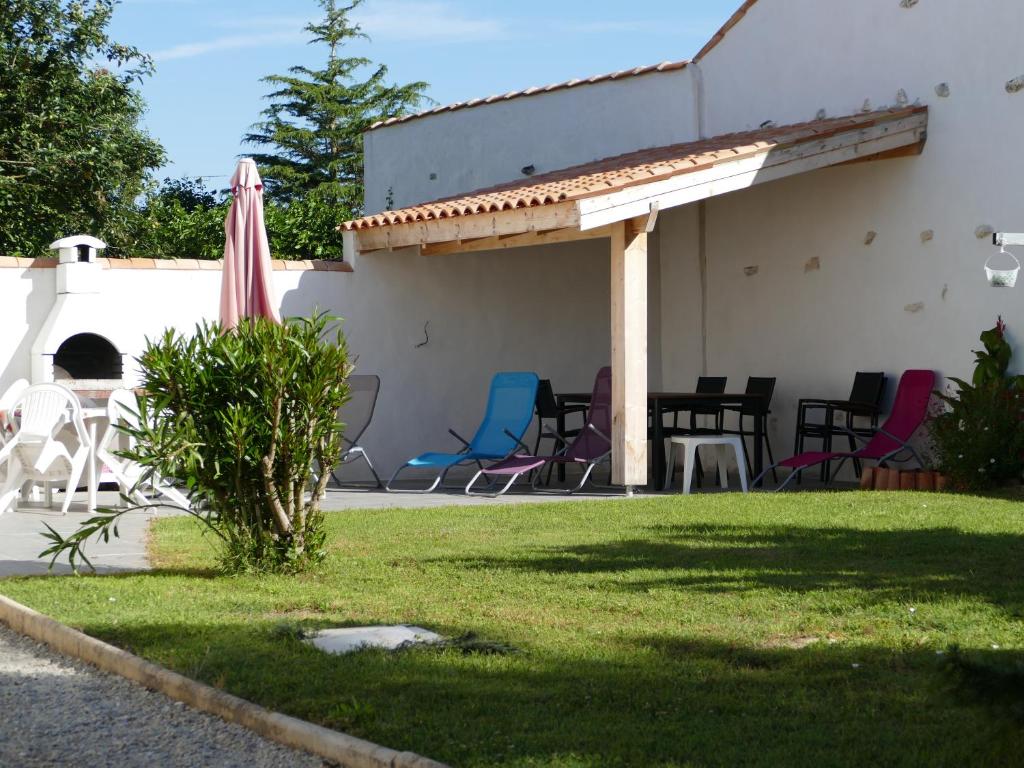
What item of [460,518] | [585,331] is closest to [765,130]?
[585,331]

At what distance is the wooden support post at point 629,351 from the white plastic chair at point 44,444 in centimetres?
400

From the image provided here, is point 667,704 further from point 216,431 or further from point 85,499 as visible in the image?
point 85,499

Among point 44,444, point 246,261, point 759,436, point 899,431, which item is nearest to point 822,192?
point 759,436

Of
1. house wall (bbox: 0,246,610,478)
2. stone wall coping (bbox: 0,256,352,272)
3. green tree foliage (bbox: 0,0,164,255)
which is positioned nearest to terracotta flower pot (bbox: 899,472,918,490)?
house wall (bbox: 0,246,610,478)

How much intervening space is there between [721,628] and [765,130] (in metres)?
8.53

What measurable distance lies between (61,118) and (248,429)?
13.9 metres

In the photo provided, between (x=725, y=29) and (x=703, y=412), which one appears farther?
(x=725, y=29)

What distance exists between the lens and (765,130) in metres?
12.6

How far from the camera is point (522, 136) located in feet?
50.9

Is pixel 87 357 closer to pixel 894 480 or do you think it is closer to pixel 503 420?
pixel 503 420

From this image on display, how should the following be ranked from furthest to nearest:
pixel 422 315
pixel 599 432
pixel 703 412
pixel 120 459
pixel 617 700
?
pixel 422 315 → pixel 703 412 → pixel 599 432 → pixel 120 459 → pixel 617 700

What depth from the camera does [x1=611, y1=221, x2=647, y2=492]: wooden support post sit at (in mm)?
10211

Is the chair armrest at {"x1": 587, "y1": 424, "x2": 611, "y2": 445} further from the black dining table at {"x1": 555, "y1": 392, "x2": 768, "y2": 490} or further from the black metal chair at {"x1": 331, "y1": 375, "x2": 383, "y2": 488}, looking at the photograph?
the black metal chair at {"x1": 331, "y1": 375, "x2": 383, "y2": 488}

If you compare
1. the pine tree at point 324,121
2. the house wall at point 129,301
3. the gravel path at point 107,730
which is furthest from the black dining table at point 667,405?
the pine tree at point 324,121
